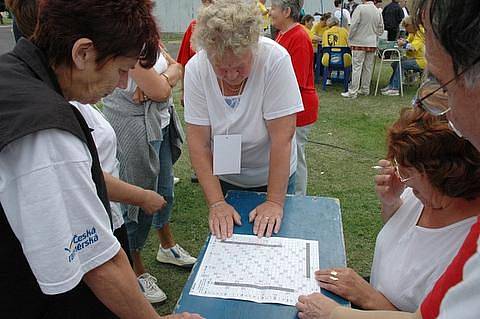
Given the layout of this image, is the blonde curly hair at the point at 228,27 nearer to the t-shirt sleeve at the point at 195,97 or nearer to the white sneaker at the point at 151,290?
the t-shirt sleeve at the point at 195,97

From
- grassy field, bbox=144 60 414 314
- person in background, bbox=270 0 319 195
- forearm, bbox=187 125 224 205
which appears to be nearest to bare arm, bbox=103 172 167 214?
forearm, bbox=187 125 224 205

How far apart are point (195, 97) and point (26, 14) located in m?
0.71

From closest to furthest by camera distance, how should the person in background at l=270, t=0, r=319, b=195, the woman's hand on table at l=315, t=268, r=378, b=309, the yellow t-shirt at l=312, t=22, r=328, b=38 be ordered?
the woman's hand on table at l=315, t=268, r=378, b=309 → the person in background at l=270, t=0, r=319, b=195 → the yellow t-shirt at l=312, t=22, r=328, b=38

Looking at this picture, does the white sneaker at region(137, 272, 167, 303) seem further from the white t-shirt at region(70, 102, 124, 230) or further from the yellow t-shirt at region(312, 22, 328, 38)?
the yellow t-shirt at region(312, 22, 328, 38)

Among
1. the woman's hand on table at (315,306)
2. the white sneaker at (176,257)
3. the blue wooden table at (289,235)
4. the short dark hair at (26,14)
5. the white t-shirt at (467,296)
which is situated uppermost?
the short dark hair at (26,14)

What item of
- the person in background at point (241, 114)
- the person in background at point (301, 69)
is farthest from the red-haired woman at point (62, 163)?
the person in background at point (301, 69)

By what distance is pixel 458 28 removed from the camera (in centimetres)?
64

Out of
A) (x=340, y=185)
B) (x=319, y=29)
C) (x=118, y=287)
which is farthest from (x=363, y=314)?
(x=319, y=29)

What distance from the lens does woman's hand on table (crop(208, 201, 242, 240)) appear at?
1.59 meters

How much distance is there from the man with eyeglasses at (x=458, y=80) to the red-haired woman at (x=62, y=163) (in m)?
0.63

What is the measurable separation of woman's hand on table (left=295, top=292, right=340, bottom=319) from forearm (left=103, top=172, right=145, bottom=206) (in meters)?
0.76

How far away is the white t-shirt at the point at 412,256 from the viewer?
4.07 feet

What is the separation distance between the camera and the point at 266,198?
5.93ft

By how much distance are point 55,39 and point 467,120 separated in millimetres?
812
